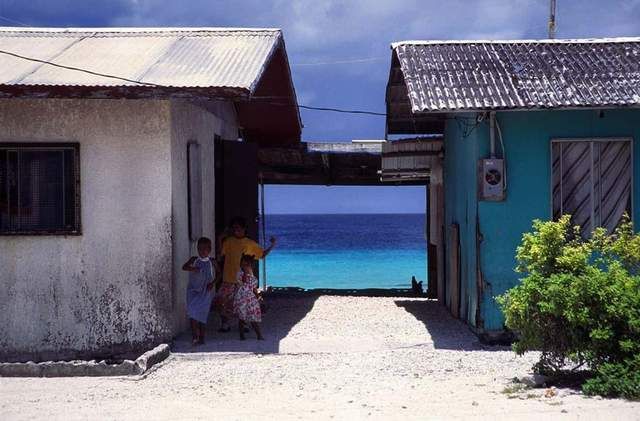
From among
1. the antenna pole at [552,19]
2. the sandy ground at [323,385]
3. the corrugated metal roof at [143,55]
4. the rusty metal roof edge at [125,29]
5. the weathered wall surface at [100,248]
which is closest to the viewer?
the sandy ground at [323,385]

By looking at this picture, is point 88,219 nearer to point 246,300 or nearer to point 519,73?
point 246,300

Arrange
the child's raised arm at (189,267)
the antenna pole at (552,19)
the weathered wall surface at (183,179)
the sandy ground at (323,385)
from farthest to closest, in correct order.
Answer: the antenna pole at (552,19)
the weathered wall surface at (183,179)
the child's raised arm at (189,267)
the sandy ground at (323,385)

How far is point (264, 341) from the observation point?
1036 cm

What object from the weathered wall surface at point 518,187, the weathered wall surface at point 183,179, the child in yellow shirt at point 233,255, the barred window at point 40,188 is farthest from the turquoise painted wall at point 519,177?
the barred window at point 40,188

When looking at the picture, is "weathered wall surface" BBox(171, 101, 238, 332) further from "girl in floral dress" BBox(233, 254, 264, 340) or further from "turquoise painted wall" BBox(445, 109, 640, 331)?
"turquoise painted wall" BBox(445, 109, 640, 331)

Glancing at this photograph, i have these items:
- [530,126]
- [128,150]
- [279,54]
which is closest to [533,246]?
[530,126]

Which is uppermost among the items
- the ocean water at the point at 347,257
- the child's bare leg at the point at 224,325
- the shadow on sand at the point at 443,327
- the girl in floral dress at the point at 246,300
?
the girl in floral dress at the point at 246,300

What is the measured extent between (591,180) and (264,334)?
4445 millimetres

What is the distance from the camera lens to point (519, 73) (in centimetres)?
1083

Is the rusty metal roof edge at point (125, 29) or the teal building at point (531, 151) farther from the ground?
the rusty metal roof edge at point (125, 29)

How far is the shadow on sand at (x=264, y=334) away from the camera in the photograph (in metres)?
9.84

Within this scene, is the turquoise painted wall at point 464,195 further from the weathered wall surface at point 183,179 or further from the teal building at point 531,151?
the weathered wall surface at point 183,179

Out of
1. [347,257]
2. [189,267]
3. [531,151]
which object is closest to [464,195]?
[531,151]

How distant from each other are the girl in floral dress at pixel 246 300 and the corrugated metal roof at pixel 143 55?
2.35 meters
